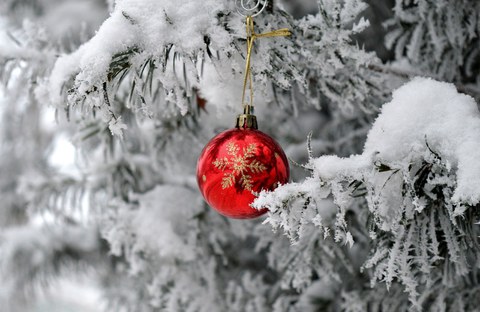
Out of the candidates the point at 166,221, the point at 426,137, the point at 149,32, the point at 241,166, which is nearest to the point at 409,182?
the point at 426,137

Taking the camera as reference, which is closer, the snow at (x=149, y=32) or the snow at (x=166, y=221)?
the snow at (x=149, y=32)

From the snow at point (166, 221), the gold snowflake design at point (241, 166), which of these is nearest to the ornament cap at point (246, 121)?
the gold snowflake design at point (241, 166)

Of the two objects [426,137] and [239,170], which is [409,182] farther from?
[239,170]

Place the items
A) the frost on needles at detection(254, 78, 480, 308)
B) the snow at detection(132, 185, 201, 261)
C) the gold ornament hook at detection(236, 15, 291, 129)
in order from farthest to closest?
the snow at detection(132, 185, 201, 261), the gold ornament hook at detection(236, 15, 291, 129), the frost on needles at detection(254, 78, 480, 308)

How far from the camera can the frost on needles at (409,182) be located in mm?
765

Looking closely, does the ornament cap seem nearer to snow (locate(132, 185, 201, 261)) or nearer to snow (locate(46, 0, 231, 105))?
snow (locate(46, 0, 231, 105))

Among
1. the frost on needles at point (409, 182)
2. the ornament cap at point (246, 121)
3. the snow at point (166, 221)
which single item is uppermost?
the snow at point (166, 221)

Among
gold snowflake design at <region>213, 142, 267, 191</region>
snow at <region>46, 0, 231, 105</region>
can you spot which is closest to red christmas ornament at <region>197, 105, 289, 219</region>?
gold snowflake design at <region>213, 142, 267, 191</region>

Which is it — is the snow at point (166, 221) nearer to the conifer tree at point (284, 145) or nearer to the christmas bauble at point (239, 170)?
the conifer tree at point (284, 145)

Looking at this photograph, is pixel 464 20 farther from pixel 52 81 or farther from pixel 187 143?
pixel 52 81

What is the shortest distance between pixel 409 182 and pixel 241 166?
264 millimetres

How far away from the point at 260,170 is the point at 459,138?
322 millimetres

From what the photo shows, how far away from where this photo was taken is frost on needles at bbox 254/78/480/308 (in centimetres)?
Result: 76

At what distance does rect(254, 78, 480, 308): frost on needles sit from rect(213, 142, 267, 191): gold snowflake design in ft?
0.24
